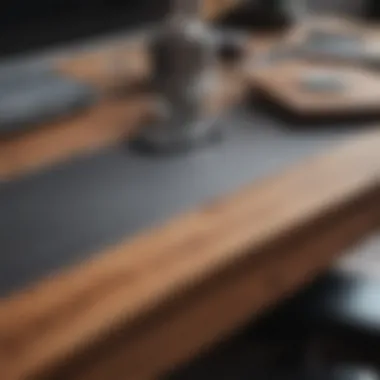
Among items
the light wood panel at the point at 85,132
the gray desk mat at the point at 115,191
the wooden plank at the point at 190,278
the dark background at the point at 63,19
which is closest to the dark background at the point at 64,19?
the dark background at the point at 63,19

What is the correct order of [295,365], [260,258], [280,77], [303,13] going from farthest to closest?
[303,13] → [280,77] → [295,365] → [260,258]

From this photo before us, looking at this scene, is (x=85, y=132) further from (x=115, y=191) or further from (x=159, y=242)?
(x=159, y=242)

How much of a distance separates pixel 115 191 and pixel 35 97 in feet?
1.08

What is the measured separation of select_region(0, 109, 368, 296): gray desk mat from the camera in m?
0.99

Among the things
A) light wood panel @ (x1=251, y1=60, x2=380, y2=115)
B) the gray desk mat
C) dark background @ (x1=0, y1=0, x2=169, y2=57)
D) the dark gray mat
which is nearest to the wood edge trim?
the gray desk mat

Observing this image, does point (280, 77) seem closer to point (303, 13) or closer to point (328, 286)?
point (328, 286)

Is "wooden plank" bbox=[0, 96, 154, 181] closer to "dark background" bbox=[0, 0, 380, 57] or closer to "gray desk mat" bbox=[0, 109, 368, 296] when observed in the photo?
"gray desk mat" bbox=[0, 109, 368, 296]

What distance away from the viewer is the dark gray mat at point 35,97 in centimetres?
133

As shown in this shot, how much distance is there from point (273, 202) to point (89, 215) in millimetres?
213

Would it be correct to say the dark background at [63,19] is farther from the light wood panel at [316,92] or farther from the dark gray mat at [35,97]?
the light wood panel at [316,92]

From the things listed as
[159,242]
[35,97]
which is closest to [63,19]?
[35,97]

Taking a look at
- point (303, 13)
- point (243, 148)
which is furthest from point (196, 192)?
point (303, 13)

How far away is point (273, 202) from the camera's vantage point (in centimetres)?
112

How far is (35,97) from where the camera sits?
1.40 m
